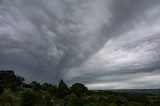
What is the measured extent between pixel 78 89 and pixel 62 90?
898cm

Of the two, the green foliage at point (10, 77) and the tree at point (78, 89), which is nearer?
the tree at point (78, 89)

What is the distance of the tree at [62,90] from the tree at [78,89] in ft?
11.3

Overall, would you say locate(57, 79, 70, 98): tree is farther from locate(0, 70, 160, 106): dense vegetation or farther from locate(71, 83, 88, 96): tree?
locate(71, 83, 88, 96): tree

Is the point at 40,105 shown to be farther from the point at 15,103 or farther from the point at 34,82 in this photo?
the point at 34,82

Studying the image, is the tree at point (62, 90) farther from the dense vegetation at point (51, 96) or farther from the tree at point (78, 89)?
the tree at point (78, 89)

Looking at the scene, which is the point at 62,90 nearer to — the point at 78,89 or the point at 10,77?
the point at 78,89

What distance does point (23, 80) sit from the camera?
553ft

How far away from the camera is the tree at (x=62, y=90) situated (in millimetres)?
147738

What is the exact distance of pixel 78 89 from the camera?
15250cm

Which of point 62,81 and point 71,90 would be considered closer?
point 71,90

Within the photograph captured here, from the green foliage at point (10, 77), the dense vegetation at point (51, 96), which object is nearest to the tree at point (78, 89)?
the dense vegetation at point (51, 96)

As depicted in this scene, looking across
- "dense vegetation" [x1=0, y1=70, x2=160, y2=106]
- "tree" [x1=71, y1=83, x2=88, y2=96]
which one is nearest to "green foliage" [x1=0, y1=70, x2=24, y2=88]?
"dense vegetation" [x1=0, y1=70, x2=160, y2=106]

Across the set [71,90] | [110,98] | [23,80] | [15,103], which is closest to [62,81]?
[71,90]

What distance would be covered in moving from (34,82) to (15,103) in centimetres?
6536
